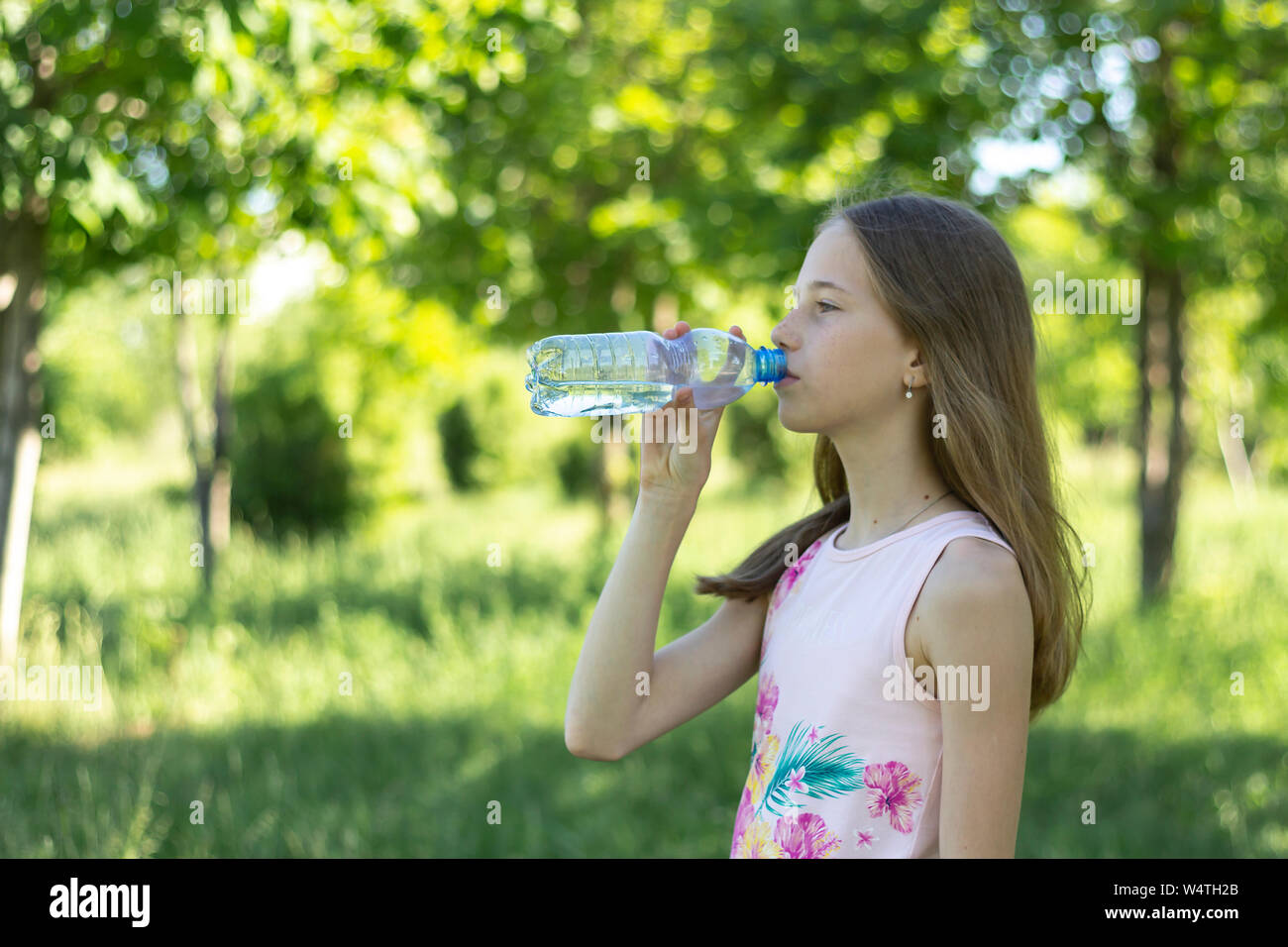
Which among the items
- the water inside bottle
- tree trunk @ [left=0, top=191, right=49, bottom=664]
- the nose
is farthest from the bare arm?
tree trunk @ [left=0, top=191, right=49, bottom=664]

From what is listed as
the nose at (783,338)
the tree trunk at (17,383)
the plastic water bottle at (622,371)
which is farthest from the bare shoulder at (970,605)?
the tree trunk at (17,383)

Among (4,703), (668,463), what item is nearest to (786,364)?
(668,463)

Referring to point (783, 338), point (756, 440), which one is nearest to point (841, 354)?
point (783, 338)

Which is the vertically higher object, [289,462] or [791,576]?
[289,462]

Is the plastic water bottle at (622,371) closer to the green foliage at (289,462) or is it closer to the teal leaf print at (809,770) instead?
the teal leaf print at (809,770)

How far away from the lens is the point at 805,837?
1.82 m

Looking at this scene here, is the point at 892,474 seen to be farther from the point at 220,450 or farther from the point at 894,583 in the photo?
the point at 220,450

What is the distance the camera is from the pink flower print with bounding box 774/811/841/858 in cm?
180

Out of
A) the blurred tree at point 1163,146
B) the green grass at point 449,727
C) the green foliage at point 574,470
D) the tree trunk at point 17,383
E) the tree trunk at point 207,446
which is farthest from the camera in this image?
the green foliage at point 574,470

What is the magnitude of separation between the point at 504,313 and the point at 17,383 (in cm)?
567

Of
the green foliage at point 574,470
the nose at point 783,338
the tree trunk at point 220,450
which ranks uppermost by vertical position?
the green foliage at point 574,470

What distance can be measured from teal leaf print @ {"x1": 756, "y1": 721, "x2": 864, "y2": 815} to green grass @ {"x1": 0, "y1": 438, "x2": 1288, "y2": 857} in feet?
2.81

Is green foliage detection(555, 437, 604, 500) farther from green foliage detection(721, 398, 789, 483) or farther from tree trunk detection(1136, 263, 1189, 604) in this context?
tree trunk detection(1136, 263, 1189, 604)

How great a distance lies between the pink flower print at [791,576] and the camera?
6.85 ft
